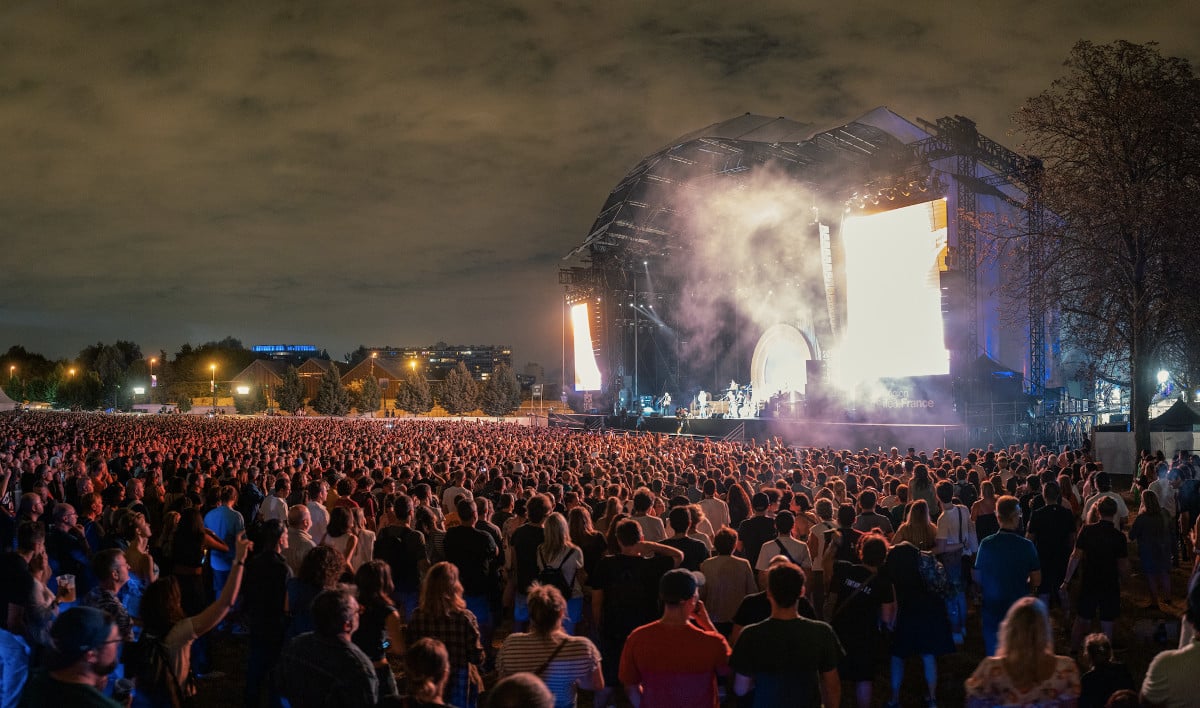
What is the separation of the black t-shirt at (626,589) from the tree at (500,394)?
224 feet

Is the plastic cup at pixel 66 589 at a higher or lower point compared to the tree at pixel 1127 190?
lower

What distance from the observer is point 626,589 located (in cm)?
511

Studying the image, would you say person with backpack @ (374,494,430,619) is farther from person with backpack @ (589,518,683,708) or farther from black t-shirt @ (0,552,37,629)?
black t-shirt @ (0,552,37,629)

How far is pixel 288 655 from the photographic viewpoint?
3508mm

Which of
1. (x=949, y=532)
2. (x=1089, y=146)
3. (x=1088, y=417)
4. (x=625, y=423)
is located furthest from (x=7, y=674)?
(x=625, y=423)

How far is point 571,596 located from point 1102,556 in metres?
4.32

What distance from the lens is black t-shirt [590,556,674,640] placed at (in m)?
5.08

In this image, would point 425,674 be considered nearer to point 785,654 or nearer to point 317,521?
point 785,654

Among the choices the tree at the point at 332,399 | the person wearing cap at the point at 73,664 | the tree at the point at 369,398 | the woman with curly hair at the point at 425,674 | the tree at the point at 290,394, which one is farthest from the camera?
the tree at the point at 290,394

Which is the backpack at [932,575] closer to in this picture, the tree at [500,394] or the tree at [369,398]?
the tree at [500,394]

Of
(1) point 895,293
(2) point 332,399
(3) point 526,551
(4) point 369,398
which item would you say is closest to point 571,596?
(3) point 526,551

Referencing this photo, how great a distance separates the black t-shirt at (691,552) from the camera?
227 inches

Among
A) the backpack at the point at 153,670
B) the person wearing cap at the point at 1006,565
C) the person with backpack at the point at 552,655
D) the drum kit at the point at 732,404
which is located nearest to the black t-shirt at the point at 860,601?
the person wearing cap at the point at 1006,565

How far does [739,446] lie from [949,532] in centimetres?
1275
